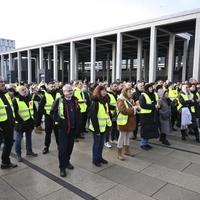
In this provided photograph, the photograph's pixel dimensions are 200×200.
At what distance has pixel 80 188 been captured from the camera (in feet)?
12.0

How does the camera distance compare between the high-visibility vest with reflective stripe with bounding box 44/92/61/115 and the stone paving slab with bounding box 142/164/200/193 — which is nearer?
the stone paving slab with bounding box 142/164/200/193

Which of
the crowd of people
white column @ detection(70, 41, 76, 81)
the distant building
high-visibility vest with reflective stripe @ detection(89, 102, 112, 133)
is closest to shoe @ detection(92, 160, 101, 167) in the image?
the crowd of people

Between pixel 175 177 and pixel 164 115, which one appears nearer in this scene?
pixel 175 177

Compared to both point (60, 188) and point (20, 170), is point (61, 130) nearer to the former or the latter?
point (60, 188)

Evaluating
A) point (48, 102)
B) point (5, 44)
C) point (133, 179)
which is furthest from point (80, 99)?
point (5, 44)

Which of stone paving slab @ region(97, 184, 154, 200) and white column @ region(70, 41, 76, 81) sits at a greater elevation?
white column @ region(70, 41, 76, 81)

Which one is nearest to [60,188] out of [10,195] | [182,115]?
[10,195]

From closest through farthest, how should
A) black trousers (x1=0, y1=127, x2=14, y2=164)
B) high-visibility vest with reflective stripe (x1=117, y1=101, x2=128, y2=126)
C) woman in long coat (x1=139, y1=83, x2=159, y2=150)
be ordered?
black trousers (x1=0, y1=127, x2=14, y2=164) < high-visibility vest with reflective stripe (x1=117, y1=101, x2=128, y2=126) < woman in long coat (x1=139, y1=83, x2=159, y2=150)

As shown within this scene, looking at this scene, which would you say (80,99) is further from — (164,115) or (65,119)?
(65,119)

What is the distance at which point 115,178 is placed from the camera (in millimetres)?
4047

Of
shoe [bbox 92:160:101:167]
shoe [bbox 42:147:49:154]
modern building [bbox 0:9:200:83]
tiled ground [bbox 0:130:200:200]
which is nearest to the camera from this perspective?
tiled ground [bbox 0:130:200:200]

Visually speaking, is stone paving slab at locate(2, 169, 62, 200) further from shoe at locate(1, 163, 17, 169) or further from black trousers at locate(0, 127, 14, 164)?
black trousers at locate(0, 127, 14, 164)

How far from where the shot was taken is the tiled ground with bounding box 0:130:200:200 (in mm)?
3467

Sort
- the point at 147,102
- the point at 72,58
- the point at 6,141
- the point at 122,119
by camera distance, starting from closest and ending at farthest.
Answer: the point at 6,141 < the point at 122,119 < the point at 147,102 < the point at 72,58
